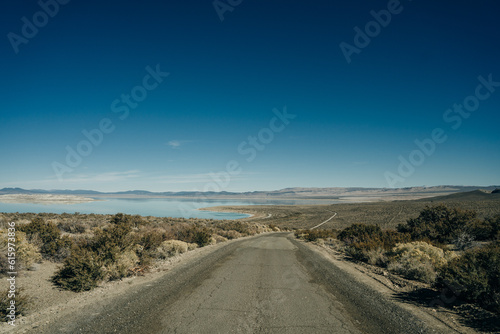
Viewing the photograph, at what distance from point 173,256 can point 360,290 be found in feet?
32.2

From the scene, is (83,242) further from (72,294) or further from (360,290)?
(360,290)

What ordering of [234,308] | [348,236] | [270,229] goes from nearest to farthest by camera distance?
[234,308] < [348,236] < [270,229]

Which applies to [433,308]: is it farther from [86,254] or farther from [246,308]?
[86,254]

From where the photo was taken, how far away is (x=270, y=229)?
43031mm

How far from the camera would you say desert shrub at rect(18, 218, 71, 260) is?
1042 cm

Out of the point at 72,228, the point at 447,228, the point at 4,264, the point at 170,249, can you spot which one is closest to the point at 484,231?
the point at 447,228

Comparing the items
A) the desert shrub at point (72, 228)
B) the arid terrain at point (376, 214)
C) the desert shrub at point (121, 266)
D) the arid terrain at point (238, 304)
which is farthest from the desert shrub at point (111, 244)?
the arid terrain at point (376, 214)

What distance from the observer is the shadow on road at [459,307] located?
5449mm

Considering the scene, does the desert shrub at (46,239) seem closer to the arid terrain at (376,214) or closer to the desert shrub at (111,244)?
the desert shrub at (111,244)

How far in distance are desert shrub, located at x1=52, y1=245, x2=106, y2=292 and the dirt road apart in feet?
5.06

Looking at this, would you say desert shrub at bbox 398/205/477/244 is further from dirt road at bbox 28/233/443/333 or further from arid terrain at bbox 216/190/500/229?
arid terrain at bbox 216/190/500/229

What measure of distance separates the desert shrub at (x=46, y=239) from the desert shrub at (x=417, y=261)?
46.1ft

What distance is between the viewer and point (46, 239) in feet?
36.3

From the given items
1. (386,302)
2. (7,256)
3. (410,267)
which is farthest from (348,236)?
(7,256)
